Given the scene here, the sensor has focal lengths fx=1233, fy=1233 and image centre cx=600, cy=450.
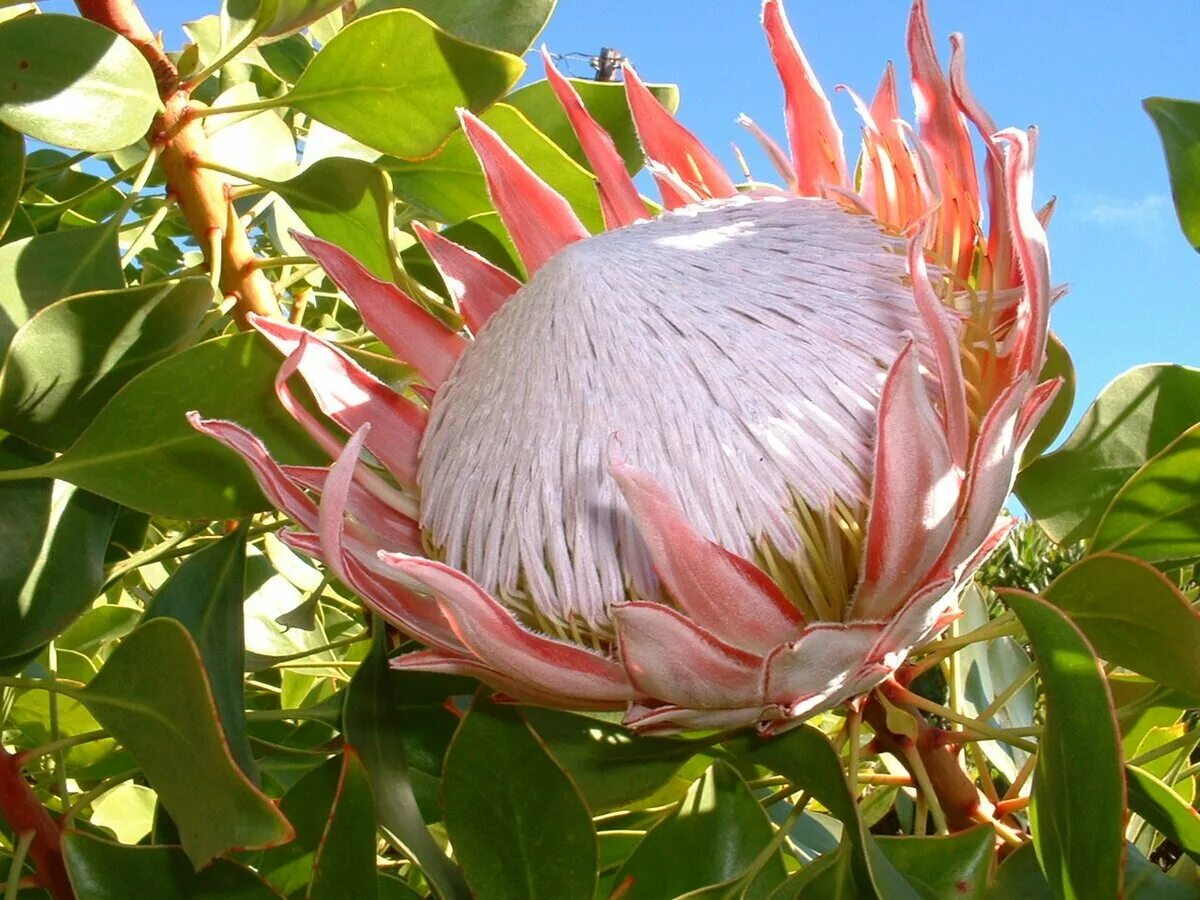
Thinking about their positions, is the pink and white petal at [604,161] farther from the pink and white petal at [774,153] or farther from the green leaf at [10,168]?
the green leaf at [10,168]

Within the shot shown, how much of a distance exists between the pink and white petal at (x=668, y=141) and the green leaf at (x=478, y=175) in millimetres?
109

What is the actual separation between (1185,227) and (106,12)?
1286mm

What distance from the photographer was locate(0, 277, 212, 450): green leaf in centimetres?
125

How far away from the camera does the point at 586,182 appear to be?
145 cm

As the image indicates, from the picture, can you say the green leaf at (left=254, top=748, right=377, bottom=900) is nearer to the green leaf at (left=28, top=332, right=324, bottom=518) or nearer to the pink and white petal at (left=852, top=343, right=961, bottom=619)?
the green leaf at (left=28, top=332, right=324, bottom=518)

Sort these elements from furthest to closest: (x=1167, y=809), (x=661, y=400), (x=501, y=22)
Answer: (x=501, y=22) → (x=1167, y=809) → (x=661, y=400)

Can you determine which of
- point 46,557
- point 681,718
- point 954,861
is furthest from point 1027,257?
point 46,557

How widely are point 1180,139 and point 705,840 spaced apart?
0.95 m

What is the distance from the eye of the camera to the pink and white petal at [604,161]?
52.1 inches

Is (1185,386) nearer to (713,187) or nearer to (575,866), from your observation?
(713,187)

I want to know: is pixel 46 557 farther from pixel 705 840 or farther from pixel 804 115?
pixel 804 115

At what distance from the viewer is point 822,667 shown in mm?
947

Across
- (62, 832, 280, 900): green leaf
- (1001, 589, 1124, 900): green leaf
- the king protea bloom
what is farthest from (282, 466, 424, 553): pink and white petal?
(1001, 589, 1124, 900): green leaf

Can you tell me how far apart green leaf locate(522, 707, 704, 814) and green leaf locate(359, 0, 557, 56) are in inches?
30.8
